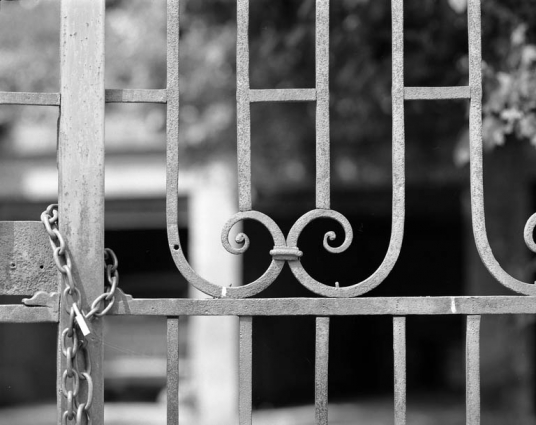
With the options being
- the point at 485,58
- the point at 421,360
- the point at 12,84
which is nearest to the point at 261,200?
the point at 12,84

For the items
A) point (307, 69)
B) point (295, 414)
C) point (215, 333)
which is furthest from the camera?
point (295, 414)

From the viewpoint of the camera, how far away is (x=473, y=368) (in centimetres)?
188

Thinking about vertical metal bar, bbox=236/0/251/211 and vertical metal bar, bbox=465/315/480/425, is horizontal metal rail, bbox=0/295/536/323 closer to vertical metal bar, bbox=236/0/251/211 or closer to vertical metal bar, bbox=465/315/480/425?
vertical metal bar, bbox=465/315/480/425

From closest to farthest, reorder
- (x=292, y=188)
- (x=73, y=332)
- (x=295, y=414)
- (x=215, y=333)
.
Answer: (x=73, y=332)
(x=215, y=333)
(x=292, y=188)
(x=295, y=414)

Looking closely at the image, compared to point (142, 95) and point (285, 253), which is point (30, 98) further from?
point (285, 253)

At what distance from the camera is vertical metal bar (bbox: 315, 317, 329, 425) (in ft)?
6.12

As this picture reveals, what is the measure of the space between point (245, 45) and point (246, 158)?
0.89 ft

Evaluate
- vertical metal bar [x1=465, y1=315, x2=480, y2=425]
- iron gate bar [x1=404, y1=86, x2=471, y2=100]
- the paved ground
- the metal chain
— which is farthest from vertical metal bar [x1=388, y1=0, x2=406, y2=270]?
the paved ground

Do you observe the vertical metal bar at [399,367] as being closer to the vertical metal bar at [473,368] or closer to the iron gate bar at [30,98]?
the vertical metal bar at [473,368]

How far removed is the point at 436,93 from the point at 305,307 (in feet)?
1.94

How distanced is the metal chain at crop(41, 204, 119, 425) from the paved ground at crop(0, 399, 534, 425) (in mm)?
6441

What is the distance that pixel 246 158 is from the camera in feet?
6.29

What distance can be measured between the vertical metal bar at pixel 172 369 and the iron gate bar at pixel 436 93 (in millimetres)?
771

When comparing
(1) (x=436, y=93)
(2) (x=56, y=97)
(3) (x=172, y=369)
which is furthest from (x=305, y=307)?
(2) (x=56, y=97)
